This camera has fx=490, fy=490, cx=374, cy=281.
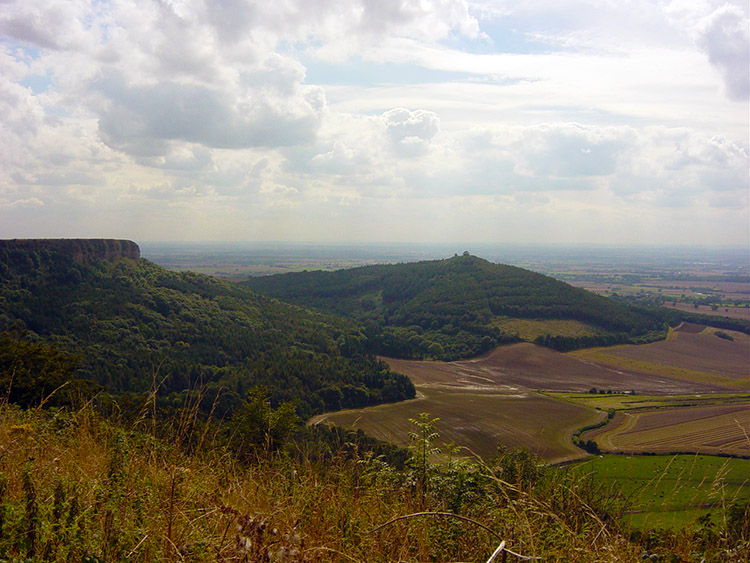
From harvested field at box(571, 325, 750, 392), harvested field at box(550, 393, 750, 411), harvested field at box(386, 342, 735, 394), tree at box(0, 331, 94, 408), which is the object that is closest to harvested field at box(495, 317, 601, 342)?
harvested field at box(386, 342, 735, 394)

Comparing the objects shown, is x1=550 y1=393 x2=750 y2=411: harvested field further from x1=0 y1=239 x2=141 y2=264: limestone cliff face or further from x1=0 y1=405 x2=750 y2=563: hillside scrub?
x1=0 y1=239 x2=141 y2=264: limestone cliff face

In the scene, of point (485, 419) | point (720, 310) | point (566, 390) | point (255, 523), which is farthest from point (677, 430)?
point (720, 310)

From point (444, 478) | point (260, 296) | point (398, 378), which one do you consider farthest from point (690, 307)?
point (444, 478)

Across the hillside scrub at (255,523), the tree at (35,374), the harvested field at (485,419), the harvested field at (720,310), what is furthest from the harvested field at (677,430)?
the harvested field at (720,310)

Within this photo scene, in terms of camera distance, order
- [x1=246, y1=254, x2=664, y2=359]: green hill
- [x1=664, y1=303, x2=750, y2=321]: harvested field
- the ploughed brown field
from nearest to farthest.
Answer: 1. the ploughed brown field
2. [x1=246, y1=254, x2=664, y2=359]: green hill
3. [x1=664, y1=303, x2=750, y2=321]: harvested field

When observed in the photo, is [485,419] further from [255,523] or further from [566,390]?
[255,523]

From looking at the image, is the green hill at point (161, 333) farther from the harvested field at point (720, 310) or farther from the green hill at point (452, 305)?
the harvested field at point (720, 310)

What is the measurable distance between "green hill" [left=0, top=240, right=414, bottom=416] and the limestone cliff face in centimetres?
16

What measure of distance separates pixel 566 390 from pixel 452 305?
165 feet

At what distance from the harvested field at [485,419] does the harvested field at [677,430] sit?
3.22 metres

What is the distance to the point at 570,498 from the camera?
493cm

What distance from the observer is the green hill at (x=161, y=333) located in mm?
53062

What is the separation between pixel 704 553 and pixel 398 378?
66.4 meters

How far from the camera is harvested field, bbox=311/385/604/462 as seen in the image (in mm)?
45750
